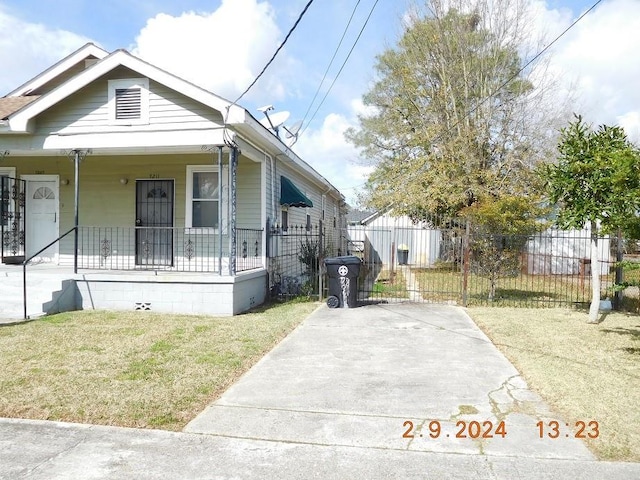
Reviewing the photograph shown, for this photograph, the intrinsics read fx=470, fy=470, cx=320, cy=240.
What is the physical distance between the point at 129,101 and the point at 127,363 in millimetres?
6277

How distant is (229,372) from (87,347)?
2396mm

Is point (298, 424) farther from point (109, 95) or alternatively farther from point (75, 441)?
point (109, 95)

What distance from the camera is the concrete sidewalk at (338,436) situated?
334cm

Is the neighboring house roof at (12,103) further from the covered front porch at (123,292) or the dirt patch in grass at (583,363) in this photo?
the dirt patch in grass at (583,363)

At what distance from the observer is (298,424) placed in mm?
4156

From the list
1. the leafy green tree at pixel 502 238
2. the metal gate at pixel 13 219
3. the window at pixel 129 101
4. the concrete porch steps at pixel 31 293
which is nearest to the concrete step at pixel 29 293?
the concrete porch steps at pixel 31 293

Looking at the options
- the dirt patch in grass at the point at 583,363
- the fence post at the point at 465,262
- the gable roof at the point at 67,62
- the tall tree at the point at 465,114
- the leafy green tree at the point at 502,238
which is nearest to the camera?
the dirt patch in grass at the point at 583,363

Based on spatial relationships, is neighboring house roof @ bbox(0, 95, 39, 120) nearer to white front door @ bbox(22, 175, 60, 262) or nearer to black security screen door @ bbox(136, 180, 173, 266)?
white front door @ bbox(22, 175, 60, 262)

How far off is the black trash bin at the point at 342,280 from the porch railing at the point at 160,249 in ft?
6.33

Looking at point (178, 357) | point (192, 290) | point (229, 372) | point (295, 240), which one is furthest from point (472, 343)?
point (295, 240)

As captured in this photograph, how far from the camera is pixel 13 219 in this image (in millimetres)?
11844

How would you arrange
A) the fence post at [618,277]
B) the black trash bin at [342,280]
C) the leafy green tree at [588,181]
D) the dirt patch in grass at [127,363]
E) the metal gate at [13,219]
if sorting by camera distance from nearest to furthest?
1. the dirt patch in grass at [127,363]
2. the leafy green tree at [588,181]
3. the fence post at [618,277]
4. the black trash bin at [342,280]
5. the metal gate at [13,219]
